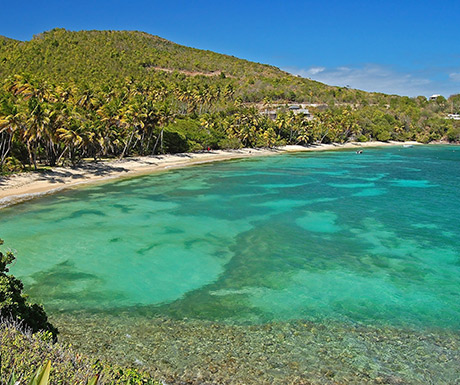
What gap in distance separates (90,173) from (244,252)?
100ft

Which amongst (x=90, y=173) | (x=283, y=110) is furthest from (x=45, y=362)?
(x=283, y=110)

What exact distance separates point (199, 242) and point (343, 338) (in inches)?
504

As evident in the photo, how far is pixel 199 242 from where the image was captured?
2480cm

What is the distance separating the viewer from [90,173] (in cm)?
4691

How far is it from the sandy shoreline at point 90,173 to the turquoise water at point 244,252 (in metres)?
2.36

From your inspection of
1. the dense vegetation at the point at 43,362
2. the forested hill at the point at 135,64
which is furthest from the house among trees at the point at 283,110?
the dense vegetation at the point at 43,362

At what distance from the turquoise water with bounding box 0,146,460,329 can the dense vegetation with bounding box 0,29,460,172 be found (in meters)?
10.3

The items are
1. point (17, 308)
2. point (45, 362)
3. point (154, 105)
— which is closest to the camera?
point (45, 362)

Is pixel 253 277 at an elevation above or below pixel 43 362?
below

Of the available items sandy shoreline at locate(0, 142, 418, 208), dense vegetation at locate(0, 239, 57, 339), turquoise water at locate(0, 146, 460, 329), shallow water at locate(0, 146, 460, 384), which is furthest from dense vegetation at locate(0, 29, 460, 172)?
dense vegetation at locate(0, 239, 57, 339)

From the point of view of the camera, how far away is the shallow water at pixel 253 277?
12555 millimetres

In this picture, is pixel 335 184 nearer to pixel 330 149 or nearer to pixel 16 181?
pixel 16 181

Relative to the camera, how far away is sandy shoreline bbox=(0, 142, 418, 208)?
118 feet

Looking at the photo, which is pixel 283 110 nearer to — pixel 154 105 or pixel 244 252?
pixel 154 105
